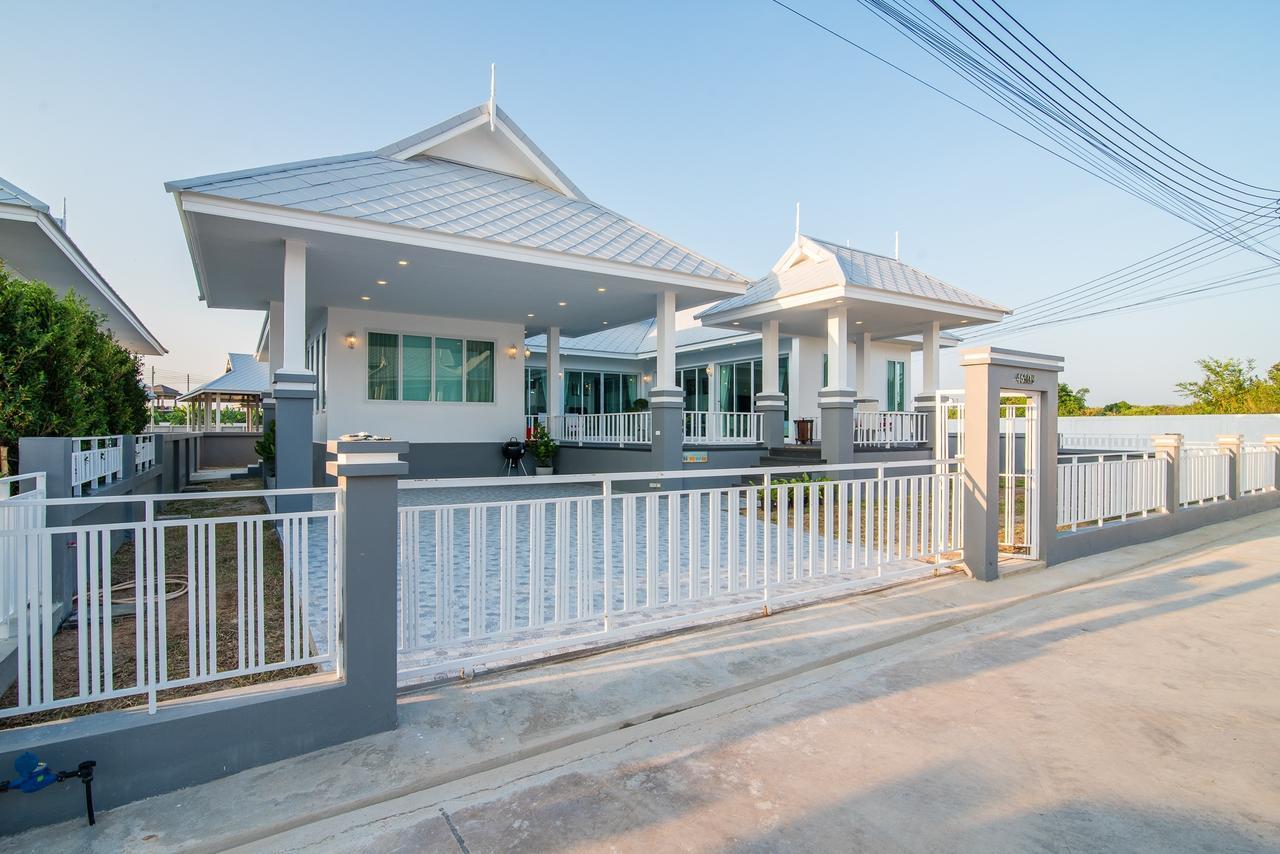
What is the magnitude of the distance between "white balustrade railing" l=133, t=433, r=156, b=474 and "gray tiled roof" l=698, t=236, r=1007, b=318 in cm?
984

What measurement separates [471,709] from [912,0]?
7808mm

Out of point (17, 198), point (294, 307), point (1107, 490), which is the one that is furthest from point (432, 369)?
point (1107, 490)

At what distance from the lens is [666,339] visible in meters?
11.1

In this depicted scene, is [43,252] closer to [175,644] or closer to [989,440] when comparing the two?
[175,644]

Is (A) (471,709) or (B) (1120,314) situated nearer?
(A) (471,709)

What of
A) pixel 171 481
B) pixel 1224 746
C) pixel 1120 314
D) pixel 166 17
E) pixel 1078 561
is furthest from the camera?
pixel 1120 314

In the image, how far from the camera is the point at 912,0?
6.49 meters

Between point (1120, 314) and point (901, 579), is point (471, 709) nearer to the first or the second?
point (901, 579)

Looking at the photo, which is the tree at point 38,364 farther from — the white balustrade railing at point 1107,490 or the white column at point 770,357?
the white column at point 770,357

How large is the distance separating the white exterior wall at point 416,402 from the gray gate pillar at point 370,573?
10156 millimetres

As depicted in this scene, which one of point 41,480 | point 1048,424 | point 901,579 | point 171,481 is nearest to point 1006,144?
point 1048,424

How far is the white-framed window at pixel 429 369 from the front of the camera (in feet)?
41.9

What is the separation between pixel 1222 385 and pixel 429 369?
3261 centimetres

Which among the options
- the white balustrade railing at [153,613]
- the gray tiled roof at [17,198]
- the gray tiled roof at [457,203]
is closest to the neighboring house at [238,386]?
the gray tiled roof at [17,198]
